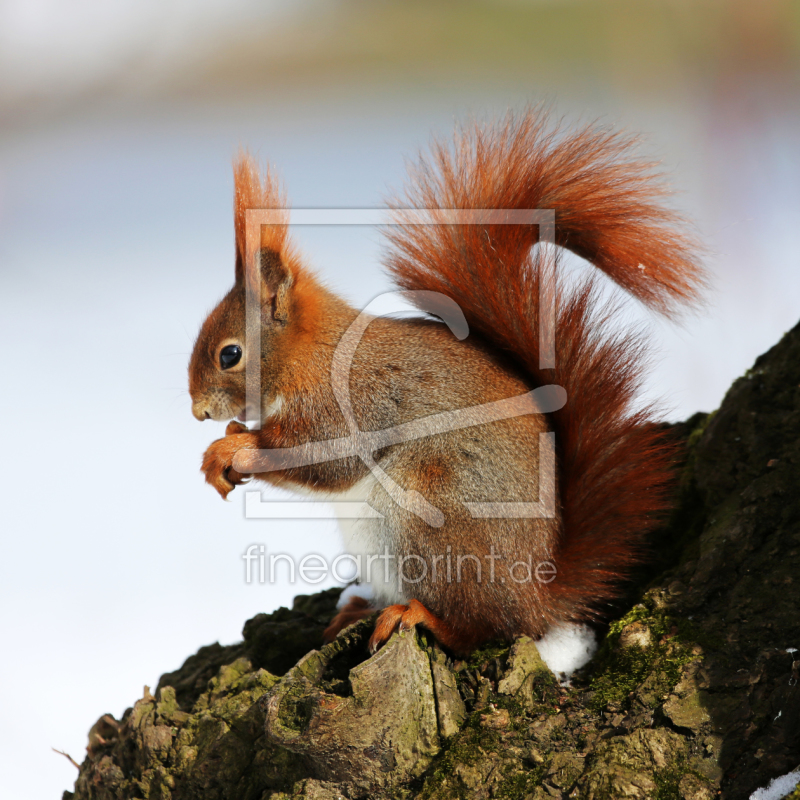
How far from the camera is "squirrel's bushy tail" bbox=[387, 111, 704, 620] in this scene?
130 centimetres

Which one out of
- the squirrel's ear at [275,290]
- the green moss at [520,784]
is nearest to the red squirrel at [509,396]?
the squirrel's ear at [275,290]

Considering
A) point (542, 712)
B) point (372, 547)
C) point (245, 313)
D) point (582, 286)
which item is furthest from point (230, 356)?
point (542, 712)

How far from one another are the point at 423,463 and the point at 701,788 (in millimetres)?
638

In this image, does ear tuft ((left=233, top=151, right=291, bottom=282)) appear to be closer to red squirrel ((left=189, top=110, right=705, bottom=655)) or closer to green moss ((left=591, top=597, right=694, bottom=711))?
red squirrel ((left=189, top=110, right=705, bottom=655))

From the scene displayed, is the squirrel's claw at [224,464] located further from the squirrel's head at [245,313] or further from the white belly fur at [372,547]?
the white belly fur at [372,547]

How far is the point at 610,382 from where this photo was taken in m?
1.33

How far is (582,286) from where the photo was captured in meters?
1.34

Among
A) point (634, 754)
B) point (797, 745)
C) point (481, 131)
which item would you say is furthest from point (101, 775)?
point (481, 131)

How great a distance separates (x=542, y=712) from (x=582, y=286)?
75cm

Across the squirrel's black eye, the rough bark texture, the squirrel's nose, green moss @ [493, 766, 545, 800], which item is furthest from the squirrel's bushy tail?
the squirrel's nose

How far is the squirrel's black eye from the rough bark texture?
0.61 meters

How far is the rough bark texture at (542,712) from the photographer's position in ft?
3.48

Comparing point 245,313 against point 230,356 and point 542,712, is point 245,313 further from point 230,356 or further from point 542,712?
point 542,712

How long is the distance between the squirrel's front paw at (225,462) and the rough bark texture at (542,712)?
0.36 meters
